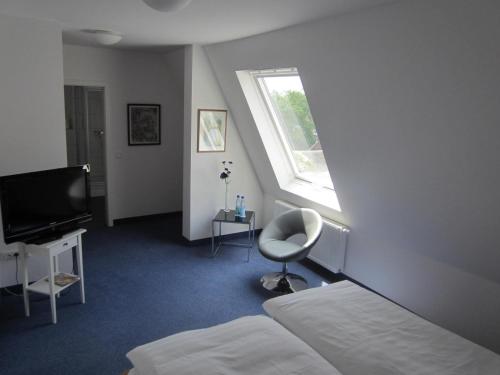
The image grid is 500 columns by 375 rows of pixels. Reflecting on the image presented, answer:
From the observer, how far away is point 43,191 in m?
3.56

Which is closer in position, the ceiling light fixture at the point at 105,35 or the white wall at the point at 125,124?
the ceiling light fixture at the point at 105,35

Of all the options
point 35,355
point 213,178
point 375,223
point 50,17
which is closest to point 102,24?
point 50,17

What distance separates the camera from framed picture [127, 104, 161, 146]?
596 centimetres

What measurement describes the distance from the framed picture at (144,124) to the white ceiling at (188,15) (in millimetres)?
1761

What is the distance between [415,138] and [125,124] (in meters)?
4.38

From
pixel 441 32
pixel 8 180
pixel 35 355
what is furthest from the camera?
pixel 8 180

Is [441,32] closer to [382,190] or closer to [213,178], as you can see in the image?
[382,190]

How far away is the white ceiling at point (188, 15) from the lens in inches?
104

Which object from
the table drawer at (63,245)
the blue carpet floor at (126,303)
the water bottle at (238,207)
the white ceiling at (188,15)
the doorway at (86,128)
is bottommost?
the blue carpet floor at (126,303)

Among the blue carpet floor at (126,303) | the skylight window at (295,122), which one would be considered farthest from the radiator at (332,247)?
the skylight window at (295,122)

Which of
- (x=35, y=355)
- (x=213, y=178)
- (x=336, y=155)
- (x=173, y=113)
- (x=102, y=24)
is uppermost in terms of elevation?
(x=102, y=24)

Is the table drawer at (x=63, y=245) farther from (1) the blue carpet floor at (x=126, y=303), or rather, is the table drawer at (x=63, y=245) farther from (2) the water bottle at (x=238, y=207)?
(2) the water bottle at (x=238, y=207)

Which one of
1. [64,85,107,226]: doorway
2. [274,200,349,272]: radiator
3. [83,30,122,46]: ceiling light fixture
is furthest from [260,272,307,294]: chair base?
[64,85,107,226]: doorway

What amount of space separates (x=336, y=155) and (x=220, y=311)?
1.85m
